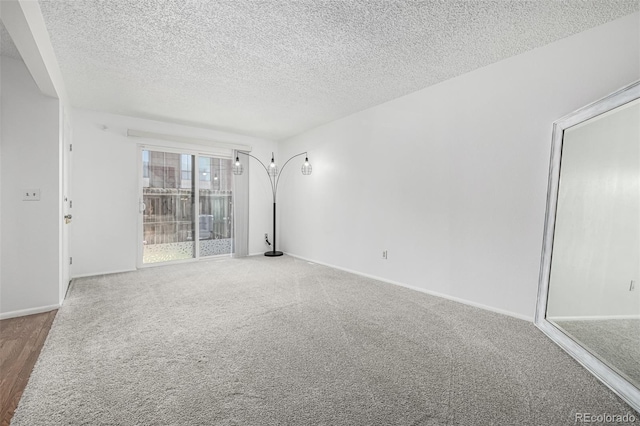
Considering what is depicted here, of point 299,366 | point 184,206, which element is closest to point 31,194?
point 184,206

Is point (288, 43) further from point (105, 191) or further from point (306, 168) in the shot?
point (105, 191)

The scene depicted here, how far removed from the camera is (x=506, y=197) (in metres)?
2.72

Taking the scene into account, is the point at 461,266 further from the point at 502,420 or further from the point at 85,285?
the point at 85,285

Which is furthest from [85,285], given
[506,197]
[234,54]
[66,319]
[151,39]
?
[506,197]

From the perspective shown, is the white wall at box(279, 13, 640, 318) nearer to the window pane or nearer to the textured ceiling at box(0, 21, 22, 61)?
the window pane

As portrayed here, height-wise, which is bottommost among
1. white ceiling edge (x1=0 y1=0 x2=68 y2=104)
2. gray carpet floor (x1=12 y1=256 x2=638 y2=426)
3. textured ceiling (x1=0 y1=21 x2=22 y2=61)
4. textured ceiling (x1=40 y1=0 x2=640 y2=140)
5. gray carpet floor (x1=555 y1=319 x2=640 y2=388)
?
gray carpet floor (x1=12 y1=256 x2=638 y2=426)

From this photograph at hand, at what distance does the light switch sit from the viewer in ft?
9.00

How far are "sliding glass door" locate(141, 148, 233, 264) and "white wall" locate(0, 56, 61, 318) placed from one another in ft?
5.89

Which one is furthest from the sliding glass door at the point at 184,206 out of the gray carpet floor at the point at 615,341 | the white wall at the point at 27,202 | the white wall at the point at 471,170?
the gray carpet floor at the point at 615,341

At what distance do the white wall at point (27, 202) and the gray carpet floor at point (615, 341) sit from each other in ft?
15.5

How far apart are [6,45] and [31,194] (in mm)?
1360

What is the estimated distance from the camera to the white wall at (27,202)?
2.68m

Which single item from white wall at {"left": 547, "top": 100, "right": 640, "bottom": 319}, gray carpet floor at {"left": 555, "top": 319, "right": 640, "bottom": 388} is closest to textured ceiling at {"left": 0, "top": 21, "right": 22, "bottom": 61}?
white wall at {"left": 547, "top": 100, "right": 640, "bottom": 319}

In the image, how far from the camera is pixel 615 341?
6.07ft
